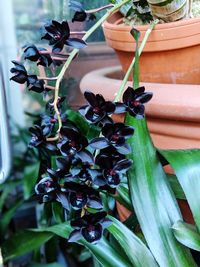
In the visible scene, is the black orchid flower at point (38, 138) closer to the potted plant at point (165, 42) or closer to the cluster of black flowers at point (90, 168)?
the cluster of black flowers at point (90, 168)

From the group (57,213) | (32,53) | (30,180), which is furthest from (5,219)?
(32,53)

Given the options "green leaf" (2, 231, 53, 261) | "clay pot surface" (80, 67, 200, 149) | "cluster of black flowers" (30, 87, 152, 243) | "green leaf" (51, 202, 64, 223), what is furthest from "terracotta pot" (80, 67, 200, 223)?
"green leaf" (2, 231, 53, 261)

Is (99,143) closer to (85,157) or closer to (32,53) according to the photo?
(85,157)

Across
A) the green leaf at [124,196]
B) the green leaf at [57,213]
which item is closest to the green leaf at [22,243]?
the green leaf at [57,213]

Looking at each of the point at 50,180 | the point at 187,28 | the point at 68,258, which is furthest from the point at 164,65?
the point at 68,258

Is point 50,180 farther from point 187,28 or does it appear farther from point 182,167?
point 187,28

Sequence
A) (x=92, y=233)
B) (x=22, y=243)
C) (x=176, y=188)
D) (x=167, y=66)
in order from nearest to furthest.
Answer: (x=92, y=233), (x=176, y=188), (x=167, y=66), (x=22, y=243)
